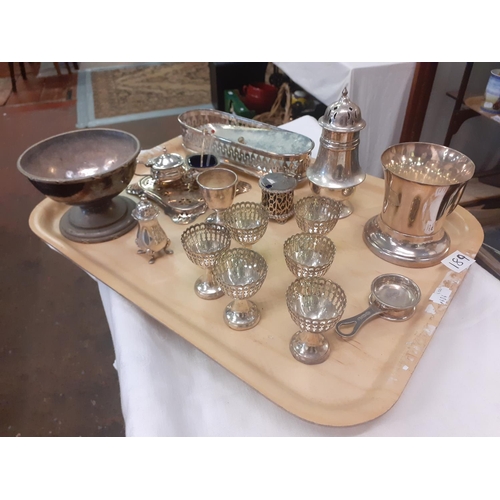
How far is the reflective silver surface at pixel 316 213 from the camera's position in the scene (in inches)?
25.6

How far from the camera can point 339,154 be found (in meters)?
0.73

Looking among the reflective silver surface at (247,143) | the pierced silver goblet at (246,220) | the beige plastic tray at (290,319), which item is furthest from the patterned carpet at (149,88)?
the pierced silver goblet at (246,220)

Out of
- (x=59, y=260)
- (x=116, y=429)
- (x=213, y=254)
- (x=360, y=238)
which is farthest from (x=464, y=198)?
(x=59, y=260)

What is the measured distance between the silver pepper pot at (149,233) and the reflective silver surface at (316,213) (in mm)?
238

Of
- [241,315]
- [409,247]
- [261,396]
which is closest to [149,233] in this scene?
[241,315]

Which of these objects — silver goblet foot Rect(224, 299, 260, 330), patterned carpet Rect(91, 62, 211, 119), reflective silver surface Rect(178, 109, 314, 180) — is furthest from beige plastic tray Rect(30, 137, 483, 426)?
patterned carpet Rect(91, 62, 211, 119)

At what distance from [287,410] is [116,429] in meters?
0.61

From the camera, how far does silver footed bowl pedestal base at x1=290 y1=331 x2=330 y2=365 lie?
0.52 meters

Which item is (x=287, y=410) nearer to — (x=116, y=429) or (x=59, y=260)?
(x=116, y=429)

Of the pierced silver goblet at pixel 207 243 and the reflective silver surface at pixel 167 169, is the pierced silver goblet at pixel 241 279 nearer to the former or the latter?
the pierced silver goblet at pixel 207 243

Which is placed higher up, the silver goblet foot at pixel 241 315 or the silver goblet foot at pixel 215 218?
the silver goblet foot at pixel 215 218

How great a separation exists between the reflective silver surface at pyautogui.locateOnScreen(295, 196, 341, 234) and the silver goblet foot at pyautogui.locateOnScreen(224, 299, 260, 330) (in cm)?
17

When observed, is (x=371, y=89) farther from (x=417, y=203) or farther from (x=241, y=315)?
(x=241, y=315)

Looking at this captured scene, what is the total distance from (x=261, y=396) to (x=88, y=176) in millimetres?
453
